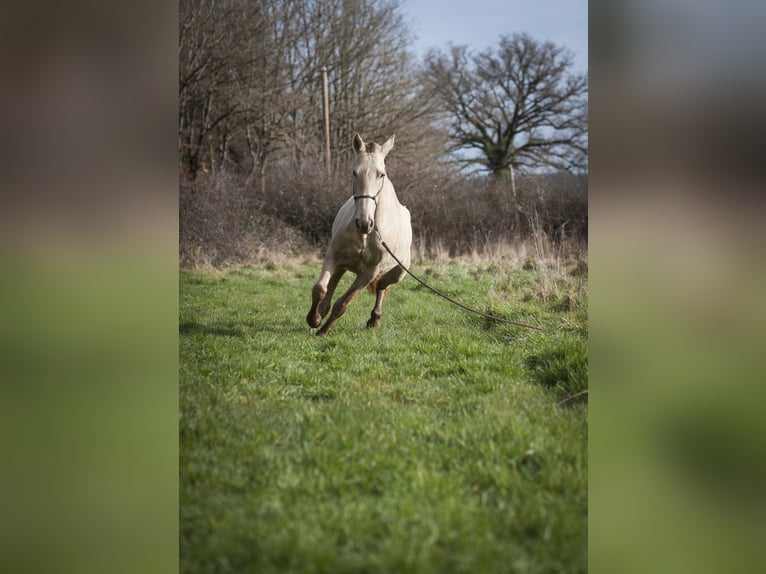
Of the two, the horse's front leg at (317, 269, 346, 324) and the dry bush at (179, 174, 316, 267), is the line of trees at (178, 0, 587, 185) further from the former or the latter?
the horse's front leg at (317, 269, 346, 324)

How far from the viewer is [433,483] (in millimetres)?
1896

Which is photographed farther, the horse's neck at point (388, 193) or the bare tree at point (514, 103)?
the horse's neck at point (388, 193)

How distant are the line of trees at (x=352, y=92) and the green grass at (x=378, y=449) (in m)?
1.11

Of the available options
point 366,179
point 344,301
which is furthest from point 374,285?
point 366,179

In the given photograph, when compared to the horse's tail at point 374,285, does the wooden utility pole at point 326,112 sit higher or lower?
higher

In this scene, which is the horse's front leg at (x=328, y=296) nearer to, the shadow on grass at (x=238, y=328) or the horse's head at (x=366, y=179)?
the shadow on grass at (x=238, y=328)

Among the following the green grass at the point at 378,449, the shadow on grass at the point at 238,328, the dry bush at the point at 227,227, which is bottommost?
the green grass at the point at 378,449

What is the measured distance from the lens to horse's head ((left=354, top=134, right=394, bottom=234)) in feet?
10.9

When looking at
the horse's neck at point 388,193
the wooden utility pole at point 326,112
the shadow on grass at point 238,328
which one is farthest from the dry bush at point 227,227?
the horse's neck at point 388,193

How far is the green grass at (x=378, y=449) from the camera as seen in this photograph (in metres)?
Answer: 1.67

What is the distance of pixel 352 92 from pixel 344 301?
168 centimetres

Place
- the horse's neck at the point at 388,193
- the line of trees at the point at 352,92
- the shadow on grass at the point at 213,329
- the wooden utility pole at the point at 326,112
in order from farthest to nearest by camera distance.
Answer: the wooden utility pole at the point at 326,112, the horse's neck at the point at 388,193, the line of trees at the point at 352,92, the shadow on grass at the point at 213,329
